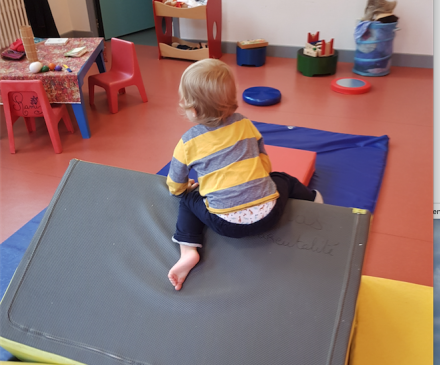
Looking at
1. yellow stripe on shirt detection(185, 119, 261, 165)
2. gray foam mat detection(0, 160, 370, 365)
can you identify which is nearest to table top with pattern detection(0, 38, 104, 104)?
gray foam mat detection(0, 160, 370, 365)

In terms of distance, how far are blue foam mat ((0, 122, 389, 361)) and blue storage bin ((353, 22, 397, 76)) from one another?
4.51ft

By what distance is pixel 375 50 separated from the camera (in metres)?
3.87

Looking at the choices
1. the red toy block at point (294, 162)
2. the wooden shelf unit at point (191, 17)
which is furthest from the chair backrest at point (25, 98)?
the wooden shelf unit at point (191, 17)

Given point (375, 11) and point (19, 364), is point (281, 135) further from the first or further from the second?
point (19, 364)

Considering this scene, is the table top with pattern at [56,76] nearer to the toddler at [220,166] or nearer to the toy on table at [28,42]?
the toy on table at [28,42]

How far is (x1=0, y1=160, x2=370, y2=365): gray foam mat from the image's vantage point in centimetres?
127

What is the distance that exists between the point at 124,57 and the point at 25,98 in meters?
1.04

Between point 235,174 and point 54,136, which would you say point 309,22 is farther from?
point 235,174

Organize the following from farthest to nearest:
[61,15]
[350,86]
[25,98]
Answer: [61,15] < [350,86] < [25,98]

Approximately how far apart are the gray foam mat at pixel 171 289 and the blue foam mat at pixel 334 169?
438 mm

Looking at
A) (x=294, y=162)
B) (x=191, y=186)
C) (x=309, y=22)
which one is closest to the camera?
(x=191, y=186)

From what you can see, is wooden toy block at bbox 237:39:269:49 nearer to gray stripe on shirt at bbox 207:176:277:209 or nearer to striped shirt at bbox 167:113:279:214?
striped shirt at bbox 167:113:279:214

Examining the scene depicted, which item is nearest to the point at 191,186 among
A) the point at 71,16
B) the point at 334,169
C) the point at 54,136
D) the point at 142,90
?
the point at 334,169

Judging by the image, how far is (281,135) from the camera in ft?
9.75
